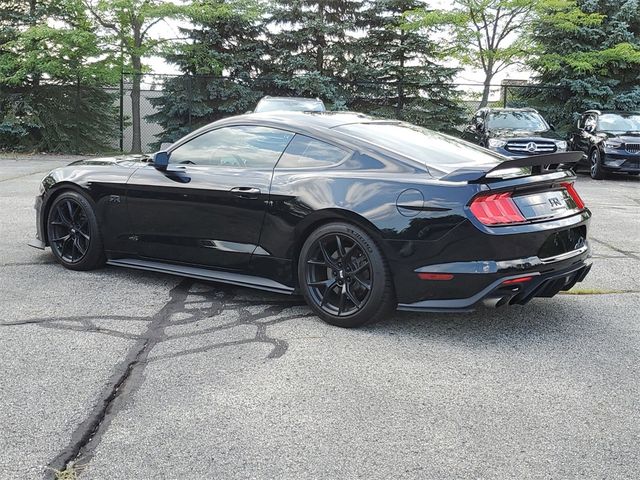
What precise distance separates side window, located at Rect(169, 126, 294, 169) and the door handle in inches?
8.3

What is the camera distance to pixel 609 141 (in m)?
15.4

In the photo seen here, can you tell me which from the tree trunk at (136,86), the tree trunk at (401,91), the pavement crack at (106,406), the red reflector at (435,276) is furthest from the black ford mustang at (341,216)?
the tree trunk at (401,91)

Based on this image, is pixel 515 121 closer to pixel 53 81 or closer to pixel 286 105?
pixel 286 105

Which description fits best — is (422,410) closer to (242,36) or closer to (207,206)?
(207,206)

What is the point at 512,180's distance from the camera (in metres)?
4.04

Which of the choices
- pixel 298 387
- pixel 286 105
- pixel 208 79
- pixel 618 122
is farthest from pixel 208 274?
pixel 208 79

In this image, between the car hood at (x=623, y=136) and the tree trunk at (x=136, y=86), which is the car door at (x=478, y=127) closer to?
the car hood at (x=623, y=136)

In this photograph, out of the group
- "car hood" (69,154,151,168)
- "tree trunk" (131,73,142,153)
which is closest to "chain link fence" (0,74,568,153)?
"tree trunk" (131,73,142,153)

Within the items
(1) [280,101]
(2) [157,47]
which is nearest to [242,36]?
(2) [157,47]

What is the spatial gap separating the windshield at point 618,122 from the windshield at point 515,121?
5.34 ft

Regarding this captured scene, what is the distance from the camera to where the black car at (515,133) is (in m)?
14.4

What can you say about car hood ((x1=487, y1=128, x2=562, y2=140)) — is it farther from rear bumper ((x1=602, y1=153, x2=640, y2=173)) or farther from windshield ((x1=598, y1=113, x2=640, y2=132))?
windshield ((x1=598, y1=113, x2=640, y2=132))

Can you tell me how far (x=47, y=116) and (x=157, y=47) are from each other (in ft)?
13.5

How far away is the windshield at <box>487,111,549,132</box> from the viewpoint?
1534 cm
